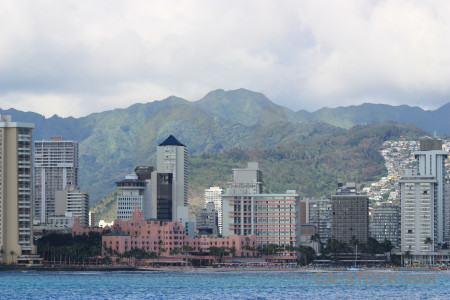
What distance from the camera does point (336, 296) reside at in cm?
19562

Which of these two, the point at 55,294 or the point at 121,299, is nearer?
the point at 121,299

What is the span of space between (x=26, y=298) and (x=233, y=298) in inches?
1532

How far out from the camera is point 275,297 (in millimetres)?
192000

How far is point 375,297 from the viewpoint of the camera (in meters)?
193

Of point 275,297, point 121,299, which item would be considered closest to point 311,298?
Answer: point 275,297

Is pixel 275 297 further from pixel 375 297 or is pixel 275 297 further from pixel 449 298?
pixel 449 298

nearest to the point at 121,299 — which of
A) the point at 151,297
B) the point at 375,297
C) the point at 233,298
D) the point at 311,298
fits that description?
the point at 151,297

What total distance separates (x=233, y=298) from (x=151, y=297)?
15.6m

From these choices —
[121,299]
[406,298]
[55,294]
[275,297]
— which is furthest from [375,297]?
[55,294]

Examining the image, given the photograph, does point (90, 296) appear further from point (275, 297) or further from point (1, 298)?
point (275, 297)

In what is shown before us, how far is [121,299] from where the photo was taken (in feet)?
616

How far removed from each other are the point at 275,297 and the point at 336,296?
12.5 m

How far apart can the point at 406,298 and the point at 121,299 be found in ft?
177

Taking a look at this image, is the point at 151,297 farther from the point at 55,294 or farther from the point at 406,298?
the point at 406,298
